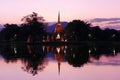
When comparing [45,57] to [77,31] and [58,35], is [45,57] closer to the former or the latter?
[77,31]

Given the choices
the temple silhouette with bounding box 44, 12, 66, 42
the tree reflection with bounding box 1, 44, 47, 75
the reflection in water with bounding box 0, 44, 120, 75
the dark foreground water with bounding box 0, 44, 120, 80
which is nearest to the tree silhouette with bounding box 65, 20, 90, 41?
the temple silhouette with bounding box 44, 12, 66, 42

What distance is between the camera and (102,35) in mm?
111812

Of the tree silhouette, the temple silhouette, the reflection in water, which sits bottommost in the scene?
the temple silhouette

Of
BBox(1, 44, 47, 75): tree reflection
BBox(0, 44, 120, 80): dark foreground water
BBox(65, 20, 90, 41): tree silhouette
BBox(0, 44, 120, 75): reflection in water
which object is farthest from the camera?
BBox(65, 20, 90, 41): tree silhouette

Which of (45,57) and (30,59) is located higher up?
(30,59)

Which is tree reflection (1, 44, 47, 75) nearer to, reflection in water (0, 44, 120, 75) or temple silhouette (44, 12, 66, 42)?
reflection in water (0, 44, 120, 75)

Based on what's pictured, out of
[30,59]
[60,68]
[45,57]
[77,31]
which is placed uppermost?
[60,68]

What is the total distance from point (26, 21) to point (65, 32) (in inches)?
413

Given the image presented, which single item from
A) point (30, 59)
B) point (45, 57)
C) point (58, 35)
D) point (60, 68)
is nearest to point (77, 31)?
point (58, 35)

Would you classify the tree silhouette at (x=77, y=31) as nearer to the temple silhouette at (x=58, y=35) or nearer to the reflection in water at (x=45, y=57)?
the temple silhouette at (x=58, y=35)

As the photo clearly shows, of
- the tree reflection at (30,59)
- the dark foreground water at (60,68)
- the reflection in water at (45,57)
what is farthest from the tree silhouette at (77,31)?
the dark foreground water at (60,68)

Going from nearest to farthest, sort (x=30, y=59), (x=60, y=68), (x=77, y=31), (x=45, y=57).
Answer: (x=60, y=68) → (x=30, y=59) → (x=45, y=57) → (x=77, y=31)

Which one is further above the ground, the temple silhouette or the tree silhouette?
the tree silhouette

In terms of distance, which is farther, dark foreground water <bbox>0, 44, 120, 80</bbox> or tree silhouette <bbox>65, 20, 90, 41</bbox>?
tree silhouette <bbox>65, 20, 90, 41</bbox>
